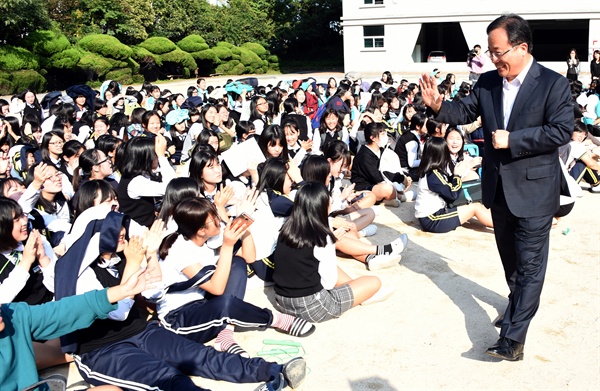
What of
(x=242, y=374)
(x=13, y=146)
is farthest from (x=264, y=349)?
(x=13, y=146)

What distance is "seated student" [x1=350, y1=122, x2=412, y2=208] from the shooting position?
7.26 meters

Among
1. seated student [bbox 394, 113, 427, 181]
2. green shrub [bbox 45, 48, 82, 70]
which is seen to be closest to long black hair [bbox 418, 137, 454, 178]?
seated student [bbox 394, 113, 427, 181]

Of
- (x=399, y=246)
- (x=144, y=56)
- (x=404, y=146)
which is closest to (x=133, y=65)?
(x=144, y=56)

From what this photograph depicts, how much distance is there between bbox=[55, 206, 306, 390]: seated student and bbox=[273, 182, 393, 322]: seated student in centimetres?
76

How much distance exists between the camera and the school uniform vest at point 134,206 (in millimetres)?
5629

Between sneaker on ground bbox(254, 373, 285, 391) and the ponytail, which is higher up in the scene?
the ponytail

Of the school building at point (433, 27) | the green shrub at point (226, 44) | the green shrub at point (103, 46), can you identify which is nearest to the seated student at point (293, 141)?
the green shrub at point (103, 46)

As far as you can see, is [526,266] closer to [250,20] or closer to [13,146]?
[13,146]

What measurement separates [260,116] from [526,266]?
6469mm

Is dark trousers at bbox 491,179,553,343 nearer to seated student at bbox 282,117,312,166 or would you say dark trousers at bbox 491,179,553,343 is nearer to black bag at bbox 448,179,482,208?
black bag at bbox 448,179,482,208

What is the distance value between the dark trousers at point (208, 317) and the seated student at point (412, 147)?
463cm

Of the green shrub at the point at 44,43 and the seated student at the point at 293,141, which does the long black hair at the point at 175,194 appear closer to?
the seated student at the point at 293,141

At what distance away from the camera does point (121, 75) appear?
28266 mm

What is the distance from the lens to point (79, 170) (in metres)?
6.14
